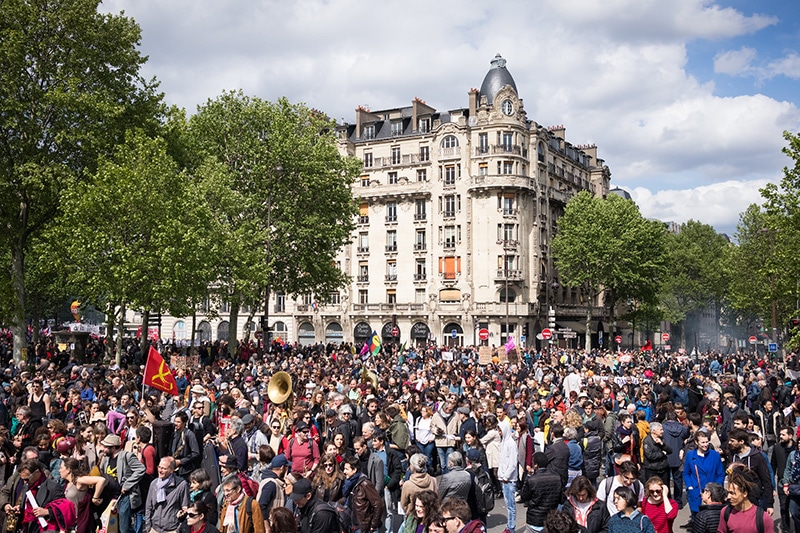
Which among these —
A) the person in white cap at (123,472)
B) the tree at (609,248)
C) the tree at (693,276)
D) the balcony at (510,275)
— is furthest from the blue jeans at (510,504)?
the tree at (693,276)

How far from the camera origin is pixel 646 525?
6.65 metres

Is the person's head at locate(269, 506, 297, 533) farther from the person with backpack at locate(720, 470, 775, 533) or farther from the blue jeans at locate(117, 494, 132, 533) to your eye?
the person with backpack at locate(720, 470, 775, 533)

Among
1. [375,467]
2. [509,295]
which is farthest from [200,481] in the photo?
[509,295]

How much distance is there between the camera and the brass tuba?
14.6 meters

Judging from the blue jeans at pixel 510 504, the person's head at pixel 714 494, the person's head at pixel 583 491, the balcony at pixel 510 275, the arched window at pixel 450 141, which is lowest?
the blue jeans at pixel 510 504

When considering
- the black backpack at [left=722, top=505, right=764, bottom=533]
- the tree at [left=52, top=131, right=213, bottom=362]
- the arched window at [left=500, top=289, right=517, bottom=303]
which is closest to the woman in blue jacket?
the black backpack at [left=722, top=505, right=764, bottom=533]

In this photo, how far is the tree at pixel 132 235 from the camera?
2806 cm

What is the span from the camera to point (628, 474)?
764 cm

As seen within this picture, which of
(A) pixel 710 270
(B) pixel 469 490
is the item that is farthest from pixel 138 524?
(A) pixel 710 270

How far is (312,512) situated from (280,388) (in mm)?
7796

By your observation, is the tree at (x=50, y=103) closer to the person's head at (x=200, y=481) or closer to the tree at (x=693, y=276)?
the person's head at (x=200, y=481)

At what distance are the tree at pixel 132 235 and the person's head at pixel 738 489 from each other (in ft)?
80.1

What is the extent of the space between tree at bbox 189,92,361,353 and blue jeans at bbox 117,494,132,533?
27.4 meters

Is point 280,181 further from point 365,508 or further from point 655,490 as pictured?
point 655,490
